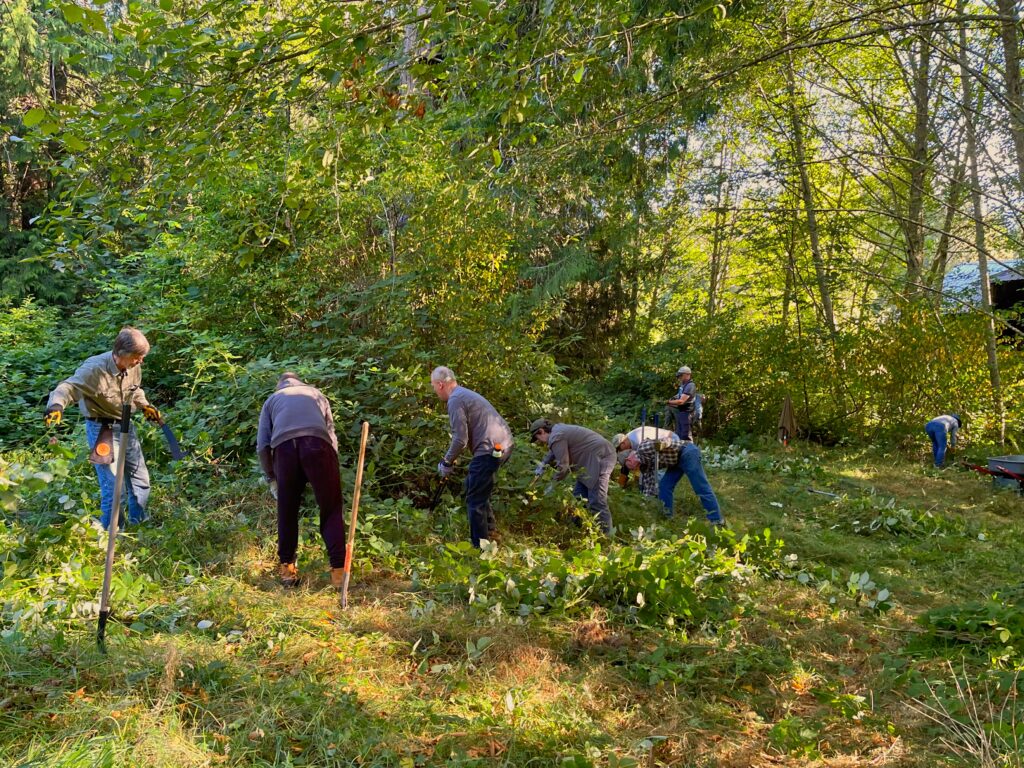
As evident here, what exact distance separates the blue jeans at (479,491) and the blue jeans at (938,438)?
925 centimetres

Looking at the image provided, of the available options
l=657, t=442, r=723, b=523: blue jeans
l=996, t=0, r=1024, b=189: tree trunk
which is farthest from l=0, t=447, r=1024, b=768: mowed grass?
l=996, t=0, r=1024, b=189: tree trunk

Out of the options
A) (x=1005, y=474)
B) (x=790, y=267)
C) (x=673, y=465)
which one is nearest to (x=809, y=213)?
(x=790, y=267)

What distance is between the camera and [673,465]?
7480 mm

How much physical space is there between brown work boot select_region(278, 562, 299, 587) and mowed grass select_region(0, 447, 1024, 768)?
9 cm

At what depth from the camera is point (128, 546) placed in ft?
16.0

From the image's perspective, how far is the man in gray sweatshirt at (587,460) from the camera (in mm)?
6340

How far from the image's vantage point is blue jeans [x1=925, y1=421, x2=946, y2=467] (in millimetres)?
11406

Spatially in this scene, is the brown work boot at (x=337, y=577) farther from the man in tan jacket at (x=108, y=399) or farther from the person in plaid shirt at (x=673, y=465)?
the person in plaid shirt at (x=673, y=465)

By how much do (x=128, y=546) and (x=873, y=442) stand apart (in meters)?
12.7

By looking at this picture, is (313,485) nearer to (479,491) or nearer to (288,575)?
(288,575)

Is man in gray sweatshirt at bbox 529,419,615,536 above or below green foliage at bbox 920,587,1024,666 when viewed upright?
A: above

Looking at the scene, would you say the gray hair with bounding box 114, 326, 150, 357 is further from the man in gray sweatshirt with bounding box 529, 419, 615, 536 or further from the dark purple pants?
the man in gray sweatshirt with bounding box 529, 419, 615, 536

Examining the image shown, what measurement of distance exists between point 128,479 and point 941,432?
11.9m

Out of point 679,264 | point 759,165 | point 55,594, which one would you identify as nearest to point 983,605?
point 55,594
